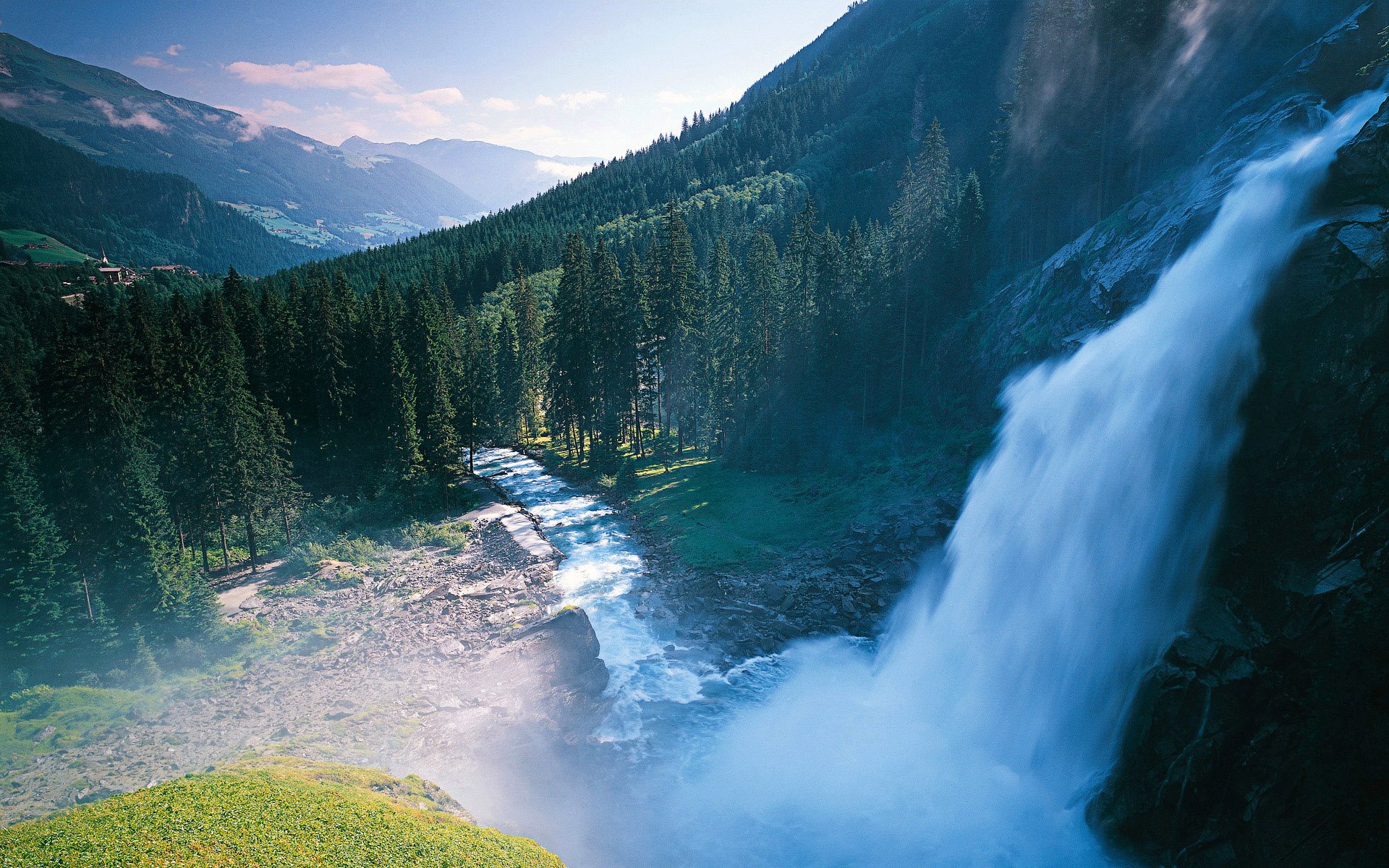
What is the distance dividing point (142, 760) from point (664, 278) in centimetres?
4461

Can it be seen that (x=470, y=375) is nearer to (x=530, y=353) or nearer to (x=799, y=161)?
(x=530, y=353)

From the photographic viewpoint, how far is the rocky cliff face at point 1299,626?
15297 mm

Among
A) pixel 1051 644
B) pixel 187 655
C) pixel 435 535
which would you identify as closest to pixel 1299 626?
pixel 1051 644

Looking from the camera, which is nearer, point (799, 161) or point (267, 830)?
point (267, 830)

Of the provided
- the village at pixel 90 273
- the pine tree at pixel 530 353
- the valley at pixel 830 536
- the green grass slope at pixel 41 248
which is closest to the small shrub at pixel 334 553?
the valley at pixel 830 536

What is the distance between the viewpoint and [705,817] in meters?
20.7

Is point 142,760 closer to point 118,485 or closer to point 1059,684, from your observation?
point 118,485

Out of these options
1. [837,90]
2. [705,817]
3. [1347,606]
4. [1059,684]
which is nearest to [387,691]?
[705,817]

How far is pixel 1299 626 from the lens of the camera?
16438 millimetres

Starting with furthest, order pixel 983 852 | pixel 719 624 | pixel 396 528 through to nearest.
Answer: pixel 396 528 → pixel 719 624 → pixel 983 852

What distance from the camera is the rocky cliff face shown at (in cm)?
1530

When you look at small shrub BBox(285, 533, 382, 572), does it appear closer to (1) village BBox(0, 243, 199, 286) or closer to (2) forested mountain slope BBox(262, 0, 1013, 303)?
(2) forested mountain slope BBox(262, 0, 1013, 303)

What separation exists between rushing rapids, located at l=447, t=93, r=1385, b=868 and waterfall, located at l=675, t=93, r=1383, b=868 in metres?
0.07

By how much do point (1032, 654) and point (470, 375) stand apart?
54.0 metres
